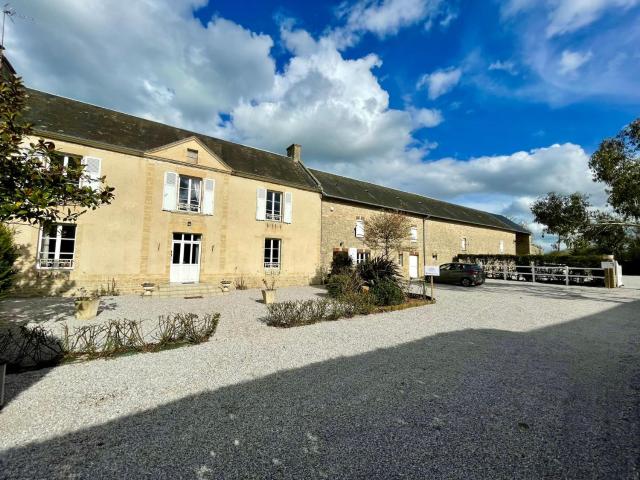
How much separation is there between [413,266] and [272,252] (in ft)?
37.2

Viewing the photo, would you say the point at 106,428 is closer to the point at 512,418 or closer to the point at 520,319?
the point at 512,418

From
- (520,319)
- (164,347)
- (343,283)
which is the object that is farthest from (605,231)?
(164,347)

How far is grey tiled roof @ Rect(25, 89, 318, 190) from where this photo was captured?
1125cm

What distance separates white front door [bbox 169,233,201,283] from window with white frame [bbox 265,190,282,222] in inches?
149

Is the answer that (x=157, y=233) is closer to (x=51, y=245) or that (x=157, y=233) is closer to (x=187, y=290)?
(x=187, y=290)

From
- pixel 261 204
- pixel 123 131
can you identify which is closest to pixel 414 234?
pixel 261 204

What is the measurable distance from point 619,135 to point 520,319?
929 cm

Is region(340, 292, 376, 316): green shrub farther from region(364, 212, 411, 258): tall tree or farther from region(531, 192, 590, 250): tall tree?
region(531, 192, 590, 250): tall tree

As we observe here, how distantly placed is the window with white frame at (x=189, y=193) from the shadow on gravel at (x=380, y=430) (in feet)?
34.9

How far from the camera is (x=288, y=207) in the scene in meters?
15.6

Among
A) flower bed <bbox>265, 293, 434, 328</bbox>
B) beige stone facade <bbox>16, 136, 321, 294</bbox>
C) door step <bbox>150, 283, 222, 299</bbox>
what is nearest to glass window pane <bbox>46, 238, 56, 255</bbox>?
beige stone facade <bbox>16, 136, 321, 294</bbox>

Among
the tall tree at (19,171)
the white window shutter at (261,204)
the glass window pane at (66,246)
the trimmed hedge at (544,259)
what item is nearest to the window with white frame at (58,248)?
the glass window pane at (66,246)

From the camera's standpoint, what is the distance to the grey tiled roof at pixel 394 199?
1908 cm

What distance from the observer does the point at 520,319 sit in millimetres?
7910
